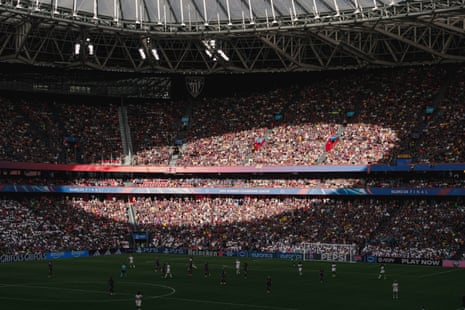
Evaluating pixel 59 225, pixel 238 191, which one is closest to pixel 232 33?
pixel 238 191

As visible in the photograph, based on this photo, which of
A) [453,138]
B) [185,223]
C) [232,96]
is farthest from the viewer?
[232,96]

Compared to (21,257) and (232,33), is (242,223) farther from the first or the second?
(21,257)

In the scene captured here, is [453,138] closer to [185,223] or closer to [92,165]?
[185,223]

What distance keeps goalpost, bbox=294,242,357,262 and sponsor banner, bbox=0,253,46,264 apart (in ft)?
88.3

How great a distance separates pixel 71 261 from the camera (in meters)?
72.6

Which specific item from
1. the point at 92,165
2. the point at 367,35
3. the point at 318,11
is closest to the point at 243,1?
the point at 318,11

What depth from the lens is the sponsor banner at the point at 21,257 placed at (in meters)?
70.7

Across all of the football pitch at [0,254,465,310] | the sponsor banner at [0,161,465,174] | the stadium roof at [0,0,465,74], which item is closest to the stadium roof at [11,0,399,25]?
the stadium roof at [0,0,465,74]

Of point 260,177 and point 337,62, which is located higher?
point 337,62

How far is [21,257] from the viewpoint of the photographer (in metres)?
72.9

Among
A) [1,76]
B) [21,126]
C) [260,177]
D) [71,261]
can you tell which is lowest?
[71,261]

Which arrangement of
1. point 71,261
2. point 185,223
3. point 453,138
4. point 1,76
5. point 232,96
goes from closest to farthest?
point 71,261, point 453,138, point 185,223, point 1,76, point 232,96

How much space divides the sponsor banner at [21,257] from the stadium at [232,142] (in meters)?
0.21

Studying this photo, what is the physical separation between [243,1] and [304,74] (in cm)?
2366
